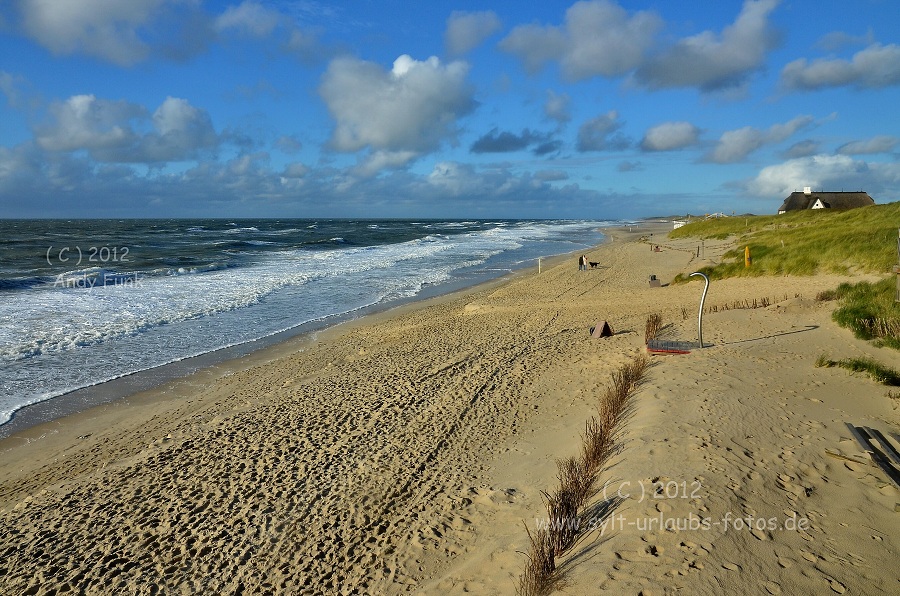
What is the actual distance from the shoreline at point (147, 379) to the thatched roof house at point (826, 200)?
55.4m

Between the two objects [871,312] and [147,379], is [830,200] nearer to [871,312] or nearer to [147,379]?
[871,312]

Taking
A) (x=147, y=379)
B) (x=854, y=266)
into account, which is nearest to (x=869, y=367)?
(x=854, y=266)

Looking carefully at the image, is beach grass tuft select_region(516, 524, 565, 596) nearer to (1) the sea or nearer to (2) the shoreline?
(2) the shoreline

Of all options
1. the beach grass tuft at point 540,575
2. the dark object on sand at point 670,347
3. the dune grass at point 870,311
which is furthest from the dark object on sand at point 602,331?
the beach grass tuft at point 540,575

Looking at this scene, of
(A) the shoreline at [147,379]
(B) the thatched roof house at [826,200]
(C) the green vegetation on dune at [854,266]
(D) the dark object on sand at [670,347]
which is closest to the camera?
(A) the shoreline at [147,379]

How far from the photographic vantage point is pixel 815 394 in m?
6.88

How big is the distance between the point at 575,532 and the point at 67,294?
70.7ft

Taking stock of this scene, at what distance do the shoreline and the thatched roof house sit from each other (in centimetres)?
5538

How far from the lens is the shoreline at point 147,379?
26.8 feet

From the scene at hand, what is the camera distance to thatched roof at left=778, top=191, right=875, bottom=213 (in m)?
52.7

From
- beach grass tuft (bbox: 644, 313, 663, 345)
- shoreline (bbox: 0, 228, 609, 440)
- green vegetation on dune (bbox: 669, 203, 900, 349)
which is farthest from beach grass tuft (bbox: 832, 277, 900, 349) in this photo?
shoreline (bbox: 0, 228, 609, 440)

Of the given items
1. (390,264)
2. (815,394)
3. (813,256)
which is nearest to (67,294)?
(390,264)

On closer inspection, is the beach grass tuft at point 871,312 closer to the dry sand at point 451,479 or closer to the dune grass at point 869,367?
the dry sand at point 451,479

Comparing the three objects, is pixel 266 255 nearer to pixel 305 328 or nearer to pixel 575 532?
pixel 305 328
